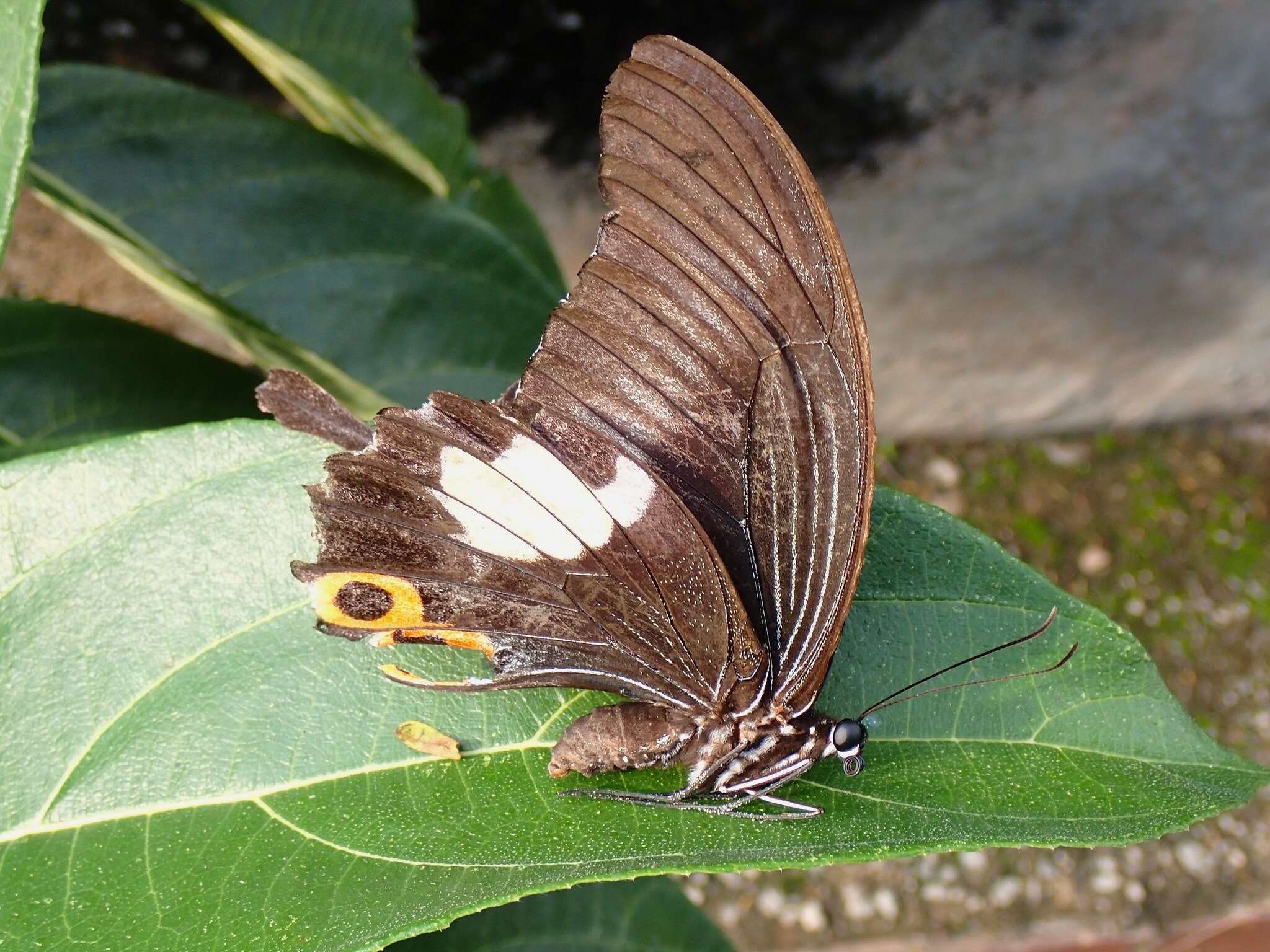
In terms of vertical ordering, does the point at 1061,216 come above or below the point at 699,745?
above

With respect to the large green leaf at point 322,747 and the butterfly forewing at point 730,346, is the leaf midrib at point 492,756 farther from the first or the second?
the butterfly forewing at point 730,346

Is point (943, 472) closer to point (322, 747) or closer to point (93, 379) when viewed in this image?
point (93, 379)

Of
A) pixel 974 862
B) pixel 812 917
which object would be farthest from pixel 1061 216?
pixel 812 917

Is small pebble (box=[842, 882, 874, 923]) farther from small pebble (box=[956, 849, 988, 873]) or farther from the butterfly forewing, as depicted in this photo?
the butterfly forewing

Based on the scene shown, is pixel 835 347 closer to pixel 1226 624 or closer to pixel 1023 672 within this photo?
A: pixel 1023 672

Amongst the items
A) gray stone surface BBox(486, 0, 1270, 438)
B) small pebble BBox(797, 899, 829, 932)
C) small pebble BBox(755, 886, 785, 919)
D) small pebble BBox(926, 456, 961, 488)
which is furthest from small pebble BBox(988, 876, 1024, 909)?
gray stone surface BBox(486, 0, 1270, 438)

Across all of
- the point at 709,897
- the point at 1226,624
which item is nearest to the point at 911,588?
the point at 709,897
